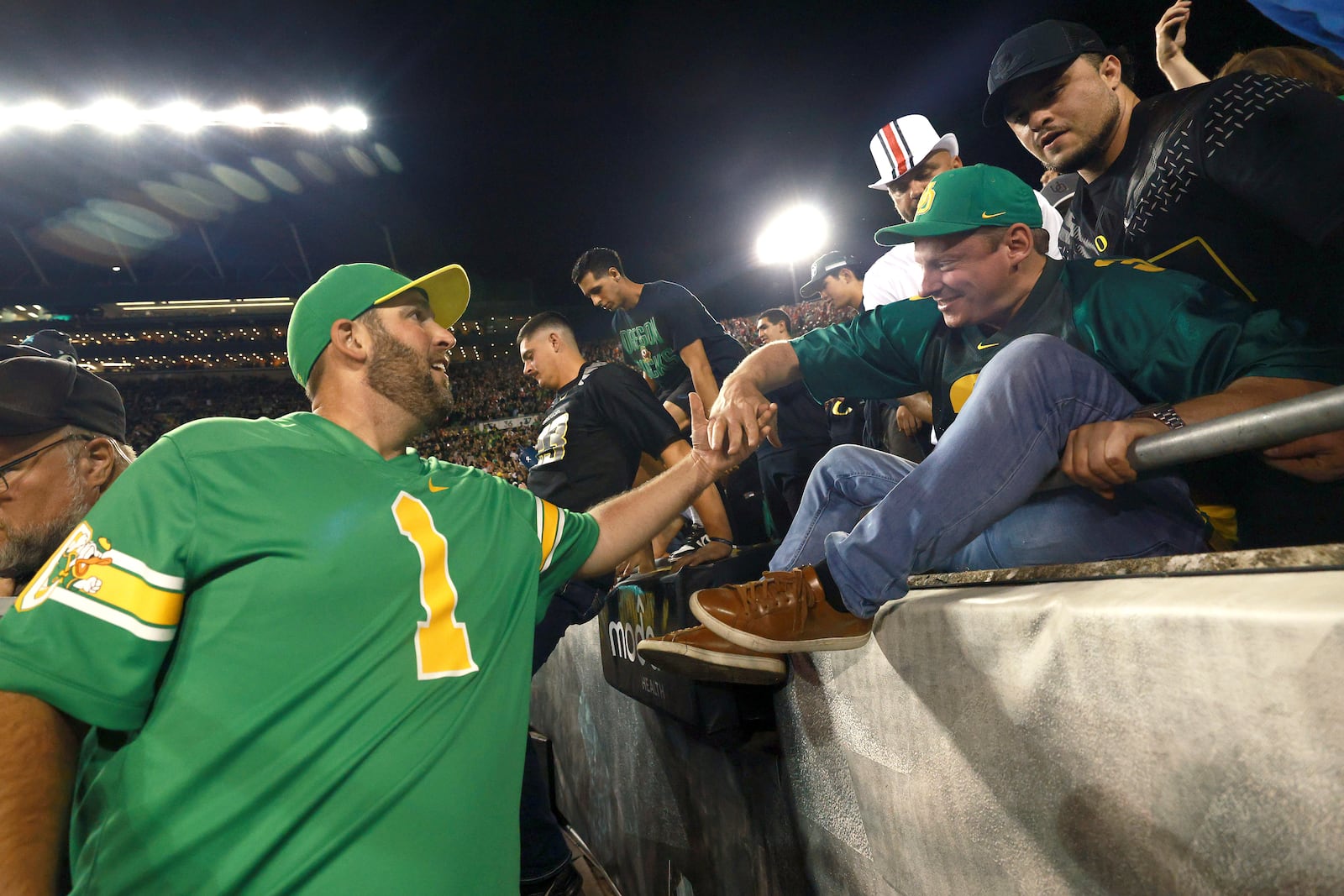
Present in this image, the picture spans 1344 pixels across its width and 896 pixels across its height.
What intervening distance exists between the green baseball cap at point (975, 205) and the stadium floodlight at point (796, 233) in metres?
13.4

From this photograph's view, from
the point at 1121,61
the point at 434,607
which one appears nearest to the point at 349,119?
the point at 1121,61

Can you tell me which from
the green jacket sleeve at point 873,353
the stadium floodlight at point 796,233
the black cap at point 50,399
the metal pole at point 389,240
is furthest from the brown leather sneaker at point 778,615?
the metal pole at point 389,240

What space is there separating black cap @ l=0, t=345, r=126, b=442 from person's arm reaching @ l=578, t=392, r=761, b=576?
1.38 m

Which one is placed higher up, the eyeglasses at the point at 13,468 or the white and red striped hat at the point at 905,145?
the white and red striped hat at the point at 905,145

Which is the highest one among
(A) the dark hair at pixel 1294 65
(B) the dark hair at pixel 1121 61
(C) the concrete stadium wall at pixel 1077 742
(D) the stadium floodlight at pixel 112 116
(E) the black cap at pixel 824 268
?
(D) the stadium floodlight at pixel 112 116

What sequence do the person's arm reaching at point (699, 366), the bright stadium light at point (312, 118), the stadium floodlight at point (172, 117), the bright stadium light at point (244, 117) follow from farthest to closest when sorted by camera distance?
the bright stadium light at point (312, 118) < the bright stadium light at point (244, 117) < the stadium floodlight at point (172, 117) < the person's arm reaching at point (699, 366)

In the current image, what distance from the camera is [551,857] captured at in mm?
2756

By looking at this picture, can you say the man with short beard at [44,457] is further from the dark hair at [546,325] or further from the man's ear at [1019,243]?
→ the man's ear at [1019,243]

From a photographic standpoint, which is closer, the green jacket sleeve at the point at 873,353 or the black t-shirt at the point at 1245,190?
the black t-shirt at the point at 1245,190

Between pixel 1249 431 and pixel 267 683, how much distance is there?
5.08ft

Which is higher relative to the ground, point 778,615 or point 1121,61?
point 1121,61

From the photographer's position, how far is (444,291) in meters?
2.06

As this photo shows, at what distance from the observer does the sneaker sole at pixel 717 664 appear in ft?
4.89

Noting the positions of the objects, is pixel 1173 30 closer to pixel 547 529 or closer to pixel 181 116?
pixel 547 529
